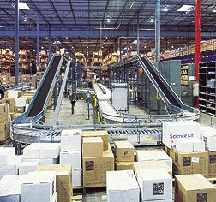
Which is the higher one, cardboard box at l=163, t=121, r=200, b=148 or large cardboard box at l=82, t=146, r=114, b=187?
cardboard box at l=163, t=121, r=200, b=148

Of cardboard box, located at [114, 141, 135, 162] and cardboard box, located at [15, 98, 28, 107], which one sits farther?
cardboard box, located at [15, 98, 28, 107]

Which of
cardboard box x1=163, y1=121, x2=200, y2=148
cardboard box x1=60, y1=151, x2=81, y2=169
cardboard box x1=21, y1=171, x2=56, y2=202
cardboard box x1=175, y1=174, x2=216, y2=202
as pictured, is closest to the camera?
cardboard box x1=21, y1=171, x2=56, y2=202

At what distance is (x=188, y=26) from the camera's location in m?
24.7

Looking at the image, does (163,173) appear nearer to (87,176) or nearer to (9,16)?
(87,176)

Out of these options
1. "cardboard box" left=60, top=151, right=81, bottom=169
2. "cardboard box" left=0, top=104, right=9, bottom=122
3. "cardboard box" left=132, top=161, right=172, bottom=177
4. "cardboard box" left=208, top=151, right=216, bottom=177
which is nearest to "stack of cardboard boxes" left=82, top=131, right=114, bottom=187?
"cardboard box" left=60, top=151, right=81, bottom=169

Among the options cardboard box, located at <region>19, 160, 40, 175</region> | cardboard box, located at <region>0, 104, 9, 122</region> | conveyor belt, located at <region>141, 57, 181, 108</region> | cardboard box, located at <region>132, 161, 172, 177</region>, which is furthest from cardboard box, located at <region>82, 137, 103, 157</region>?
conveyor belt, located at <region>141, 57, 181, 108</region>

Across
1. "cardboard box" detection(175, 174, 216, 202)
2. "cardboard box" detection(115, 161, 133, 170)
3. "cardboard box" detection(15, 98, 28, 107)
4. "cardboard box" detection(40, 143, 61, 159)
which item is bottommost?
"cardboard box" detection(115, 161, 133, 170)

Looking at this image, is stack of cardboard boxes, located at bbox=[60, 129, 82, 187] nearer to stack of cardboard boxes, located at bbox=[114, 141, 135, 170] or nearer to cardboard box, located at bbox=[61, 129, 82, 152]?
cardboard box, located at bbox=[61, 129, 82, 152]

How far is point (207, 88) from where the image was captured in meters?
12.1

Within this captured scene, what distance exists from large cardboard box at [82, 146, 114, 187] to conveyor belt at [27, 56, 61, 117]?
4.03 m

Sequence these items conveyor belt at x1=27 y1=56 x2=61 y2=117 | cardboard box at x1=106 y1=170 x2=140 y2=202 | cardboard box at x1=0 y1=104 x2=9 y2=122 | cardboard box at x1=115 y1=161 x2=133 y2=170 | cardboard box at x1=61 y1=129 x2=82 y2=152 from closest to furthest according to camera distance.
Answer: cardboard box at x1=106 y1=170 x2=140 y2=202
cardboard box at x1=61 y1=129 x2=82 y2=152
cardboard box at x1=115 y1=161 x2=133 y2=170
cardboard box at x1=0 y1=104 x2=9 y2=122
conveyor belt at x1=27 y1=56 x2=61 y2=117

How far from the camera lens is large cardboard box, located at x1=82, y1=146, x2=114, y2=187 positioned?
4.08m

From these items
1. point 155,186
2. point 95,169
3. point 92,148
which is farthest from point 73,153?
point 155,186

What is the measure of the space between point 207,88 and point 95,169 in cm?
984
